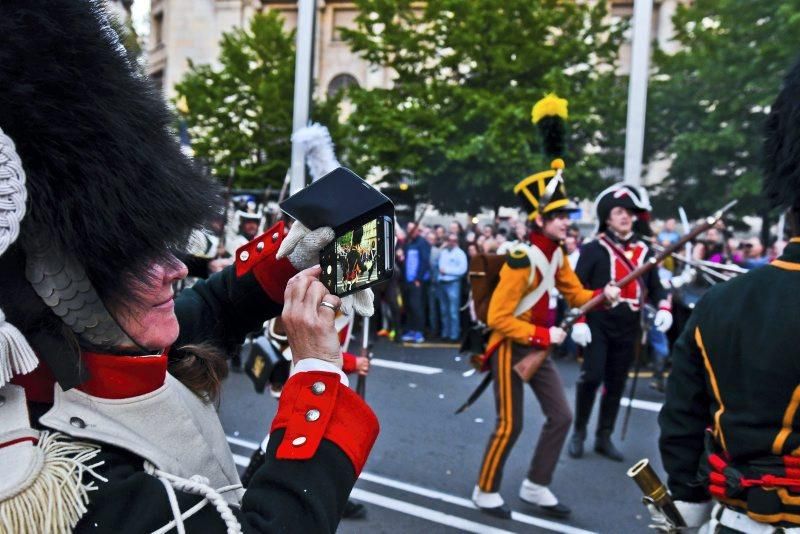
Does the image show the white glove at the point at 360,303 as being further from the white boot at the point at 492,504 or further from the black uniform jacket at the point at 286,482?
the white boot at the point at 492,504

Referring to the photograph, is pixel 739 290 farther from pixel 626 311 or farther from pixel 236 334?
pixel 626 311

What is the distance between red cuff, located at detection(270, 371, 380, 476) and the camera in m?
1.29

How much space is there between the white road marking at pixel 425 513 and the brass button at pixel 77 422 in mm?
3209

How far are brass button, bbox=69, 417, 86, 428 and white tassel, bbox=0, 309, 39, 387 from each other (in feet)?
0.49

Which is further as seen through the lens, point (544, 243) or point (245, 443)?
point (245, 443)

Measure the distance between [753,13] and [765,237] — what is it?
5.62 metres

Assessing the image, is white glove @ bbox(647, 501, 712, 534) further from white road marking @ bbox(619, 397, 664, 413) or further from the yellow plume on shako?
white road marking @ bbox(619, 397, 664, 413)

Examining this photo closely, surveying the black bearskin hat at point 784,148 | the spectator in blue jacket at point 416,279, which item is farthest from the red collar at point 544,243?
the spectator in blue jacket at point 416,279

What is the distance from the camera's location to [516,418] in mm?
4422

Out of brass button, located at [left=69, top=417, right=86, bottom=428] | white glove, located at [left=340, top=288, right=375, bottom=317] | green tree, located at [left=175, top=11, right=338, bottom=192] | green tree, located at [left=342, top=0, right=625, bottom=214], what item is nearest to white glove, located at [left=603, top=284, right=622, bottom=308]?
white glove, located at [left=340, top=288, right=375, bottom=317]

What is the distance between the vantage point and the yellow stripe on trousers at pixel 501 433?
438 centimetres

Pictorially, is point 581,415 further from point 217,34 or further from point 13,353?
point 217,34

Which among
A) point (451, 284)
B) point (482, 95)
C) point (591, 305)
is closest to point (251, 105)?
point (482, 95)

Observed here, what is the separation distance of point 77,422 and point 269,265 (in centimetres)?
79
